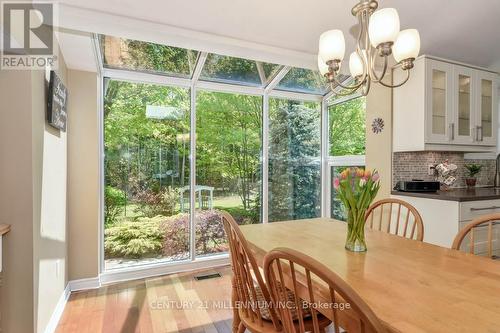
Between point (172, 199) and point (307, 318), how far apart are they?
2263mm

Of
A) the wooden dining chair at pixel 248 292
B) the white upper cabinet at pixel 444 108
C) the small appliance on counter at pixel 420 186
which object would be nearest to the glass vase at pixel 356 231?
the wooden dining chair at pixel 248 292

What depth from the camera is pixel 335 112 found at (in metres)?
3.99

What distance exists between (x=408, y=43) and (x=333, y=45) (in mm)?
376

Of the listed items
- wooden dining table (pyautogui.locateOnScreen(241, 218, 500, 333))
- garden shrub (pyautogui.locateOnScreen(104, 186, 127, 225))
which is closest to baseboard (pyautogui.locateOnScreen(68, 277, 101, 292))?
garden shrub (pyautogui.locateOnScreen(104, 186, 127, 225))

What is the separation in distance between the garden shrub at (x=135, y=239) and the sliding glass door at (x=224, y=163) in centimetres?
47

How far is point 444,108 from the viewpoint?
2.84m

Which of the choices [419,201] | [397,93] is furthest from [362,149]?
[419,201]

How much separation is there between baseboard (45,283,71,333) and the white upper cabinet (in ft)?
11.2

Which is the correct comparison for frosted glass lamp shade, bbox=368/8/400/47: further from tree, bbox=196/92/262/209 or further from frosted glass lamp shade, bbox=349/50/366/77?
tree, bbox=196/92/262/209

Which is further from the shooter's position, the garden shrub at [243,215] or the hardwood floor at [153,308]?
the garden shrub at [243,215]

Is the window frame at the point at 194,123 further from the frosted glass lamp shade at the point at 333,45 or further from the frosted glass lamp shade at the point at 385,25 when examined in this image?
the frosted glass lamp shade at the point at 385,25

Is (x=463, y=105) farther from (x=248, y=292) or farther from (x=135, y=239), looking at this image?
(x=135, y=239)

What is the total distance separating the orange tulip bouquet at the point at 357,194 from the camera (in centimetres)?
132

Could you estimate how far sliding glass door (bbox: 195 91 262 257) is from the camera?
340 cm
